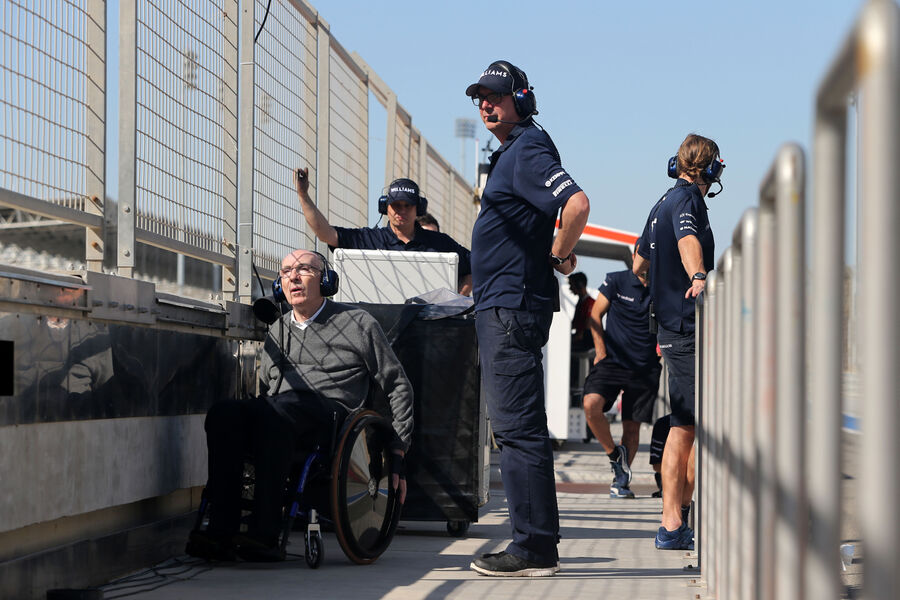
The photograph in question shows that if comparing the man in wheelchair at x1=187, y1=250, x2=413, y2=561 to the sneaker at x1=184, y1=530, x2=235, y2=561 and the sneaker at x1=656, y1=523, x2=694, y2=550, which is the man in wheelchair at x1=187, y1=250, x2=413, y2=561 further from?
the sneaker at x1=656, y1=523, x2=694, y2=550

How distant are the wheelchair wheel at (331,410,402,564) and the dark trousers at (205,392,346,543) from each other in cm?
18

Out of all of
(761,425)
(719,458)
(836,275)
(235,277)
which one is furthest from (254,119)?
(836,275)

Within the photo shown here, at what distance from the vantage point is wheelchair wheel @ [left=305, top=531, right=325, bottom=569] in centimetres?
538

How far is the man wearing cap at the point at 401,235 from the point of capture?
25.0 feet

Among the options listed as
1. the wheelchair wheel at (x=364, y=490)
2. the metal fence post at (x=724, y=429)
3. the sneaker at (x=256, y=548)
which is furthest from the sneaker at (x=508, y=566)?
the metal fence post at (x=724, y=429)

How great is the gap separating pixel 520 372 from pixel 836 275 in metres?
3.70

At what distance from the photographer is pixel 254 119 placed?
712 centimetres

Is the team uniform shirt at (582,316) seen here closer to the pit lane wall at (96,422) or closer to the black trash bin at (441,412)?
the black trash bin at (441,412)

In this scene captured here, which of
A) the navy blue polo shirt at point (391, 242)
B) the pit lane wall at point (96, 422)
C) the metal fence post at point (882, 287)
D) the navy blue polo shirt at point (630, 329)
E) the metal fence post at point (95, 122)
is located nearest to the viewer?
the metal fence post at point (882, 287)

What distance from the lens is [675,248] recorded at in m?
6.17

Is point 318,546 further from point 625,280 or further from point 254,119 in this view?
point 625,280

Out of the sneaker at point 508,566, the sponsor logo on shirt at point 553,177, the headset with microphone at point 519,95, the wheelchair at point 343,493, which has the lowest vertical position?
the sneaker at point 508,566

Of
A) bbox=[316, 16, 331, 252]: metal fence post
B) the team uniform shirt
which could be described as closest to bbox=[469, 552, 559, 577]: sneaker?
bbox=[316, 16, 331, 252]: metal fence post

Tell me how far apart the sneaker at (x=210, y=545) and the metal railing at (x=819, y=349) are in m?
2.77
